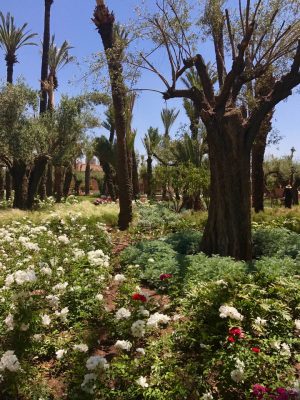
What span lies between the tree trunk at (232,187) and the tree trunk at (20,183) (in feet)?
42.4

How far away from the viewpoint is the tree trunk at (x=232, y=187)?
351 inches

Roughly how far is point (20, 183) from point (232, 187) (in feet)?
44.1

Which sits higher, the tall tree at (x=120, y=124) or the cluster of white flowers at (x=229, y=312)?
the tall tree at (x=120, y=124)

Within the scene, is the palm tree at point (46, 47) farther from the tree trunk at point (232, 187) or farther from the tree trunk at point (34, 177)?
the tree trunk at point (232, 187)

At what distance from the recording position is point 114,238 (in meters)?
12.8

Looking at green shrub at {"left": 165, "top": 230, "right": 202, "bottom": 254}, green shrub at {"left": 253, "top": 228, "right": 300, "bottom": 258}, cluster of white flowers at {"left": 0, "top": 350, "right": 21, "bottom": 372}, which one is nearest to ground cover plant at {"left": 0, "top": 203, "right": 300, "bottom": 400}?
cluster of white flowers at {"left": 0, "top": 350, "right": 21, "bottom": 372}

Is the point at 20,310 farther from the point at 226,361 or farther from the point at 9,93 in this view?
the point at 9,93

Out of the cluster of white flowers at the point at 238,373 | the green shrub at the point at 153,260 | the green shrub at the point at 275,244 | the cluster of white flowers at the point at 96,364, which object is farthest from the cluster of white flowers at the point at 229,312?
the green shrub at the point at 275,244

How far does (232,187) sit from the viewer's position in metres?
8.91

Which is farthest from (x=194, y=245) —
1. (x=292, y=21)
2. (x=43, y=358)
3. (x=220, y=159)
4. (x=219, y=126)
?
(x=292, y=21)

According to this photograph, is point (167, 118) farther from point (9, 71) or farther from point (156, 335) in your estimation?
point (156, 335)

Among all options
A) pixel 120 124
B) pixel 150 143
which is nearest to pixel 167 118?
pixel 150 143

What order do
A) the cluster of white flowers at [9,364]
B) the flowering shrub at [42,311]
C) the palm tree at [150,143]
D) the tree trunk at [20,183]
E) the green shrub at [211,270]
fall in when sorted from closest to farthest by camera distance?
1. the cluster of white flowers at [9,364]
2. the flowering shrub at [42,311]
3. the green shrub at [211,270]
4. the tree trunk at [20,183]
5. the palm tree at [150,143]

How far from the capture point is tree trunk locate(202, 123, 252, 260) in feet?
29.2
